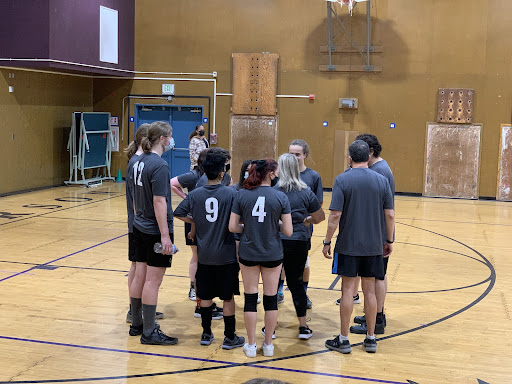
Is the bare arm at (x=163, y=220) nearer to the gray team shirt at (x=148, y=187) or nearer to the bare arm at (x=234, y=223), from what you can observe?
the gray team shirt at (x=148, y=187)

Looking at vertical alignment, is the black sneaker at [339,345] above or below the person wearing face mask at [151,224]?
below

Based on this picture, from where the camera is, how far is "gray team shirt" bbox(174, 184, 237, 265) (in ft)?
17.5

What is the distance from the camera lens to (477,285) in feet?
25.9

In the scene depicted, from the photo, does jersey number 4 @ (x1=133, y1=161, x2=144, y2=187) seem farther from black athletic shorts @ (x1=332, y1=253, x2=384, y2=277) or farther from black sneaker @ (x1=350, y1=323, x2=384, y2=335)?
black sneaker @ (x1=350, y1=323, x2=384, y2=335)

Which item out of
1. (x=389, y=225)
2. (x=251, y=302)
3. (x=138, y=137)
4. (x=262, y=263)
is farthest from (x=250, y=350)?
(x=138, y=137)

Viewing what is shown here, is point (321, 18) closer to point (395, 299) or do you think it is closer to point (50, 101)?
point (50, 101)

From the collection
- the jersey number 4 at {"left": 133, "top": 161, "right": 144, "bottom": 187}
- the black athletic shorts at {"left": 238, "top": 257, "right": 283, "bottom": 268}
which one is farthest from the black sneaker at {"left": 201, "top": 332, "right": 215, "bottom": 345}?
the jersey number 4 at {"left": 133, "top": 161, "right": 144, "bottom": 187}

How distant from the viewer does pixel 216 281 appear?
17.8ft

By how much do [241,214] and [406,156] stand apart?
11730 millimetres

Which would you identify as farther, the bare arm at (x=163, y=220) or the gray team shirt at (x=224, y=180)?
the gray team shirt at (x=224, y=180)

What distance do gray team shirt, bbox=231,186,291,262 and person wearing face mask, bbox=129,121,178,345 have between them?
644 mm

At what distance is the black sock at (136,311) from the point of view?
19.1ft

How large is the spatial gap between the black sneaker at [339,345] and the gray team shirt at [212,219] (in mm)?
1200

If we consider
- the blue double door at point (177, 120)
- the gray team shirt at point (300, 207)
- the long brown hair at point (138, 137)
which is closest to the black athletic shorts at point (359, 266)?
the gray team shirt at point (300, 207)
